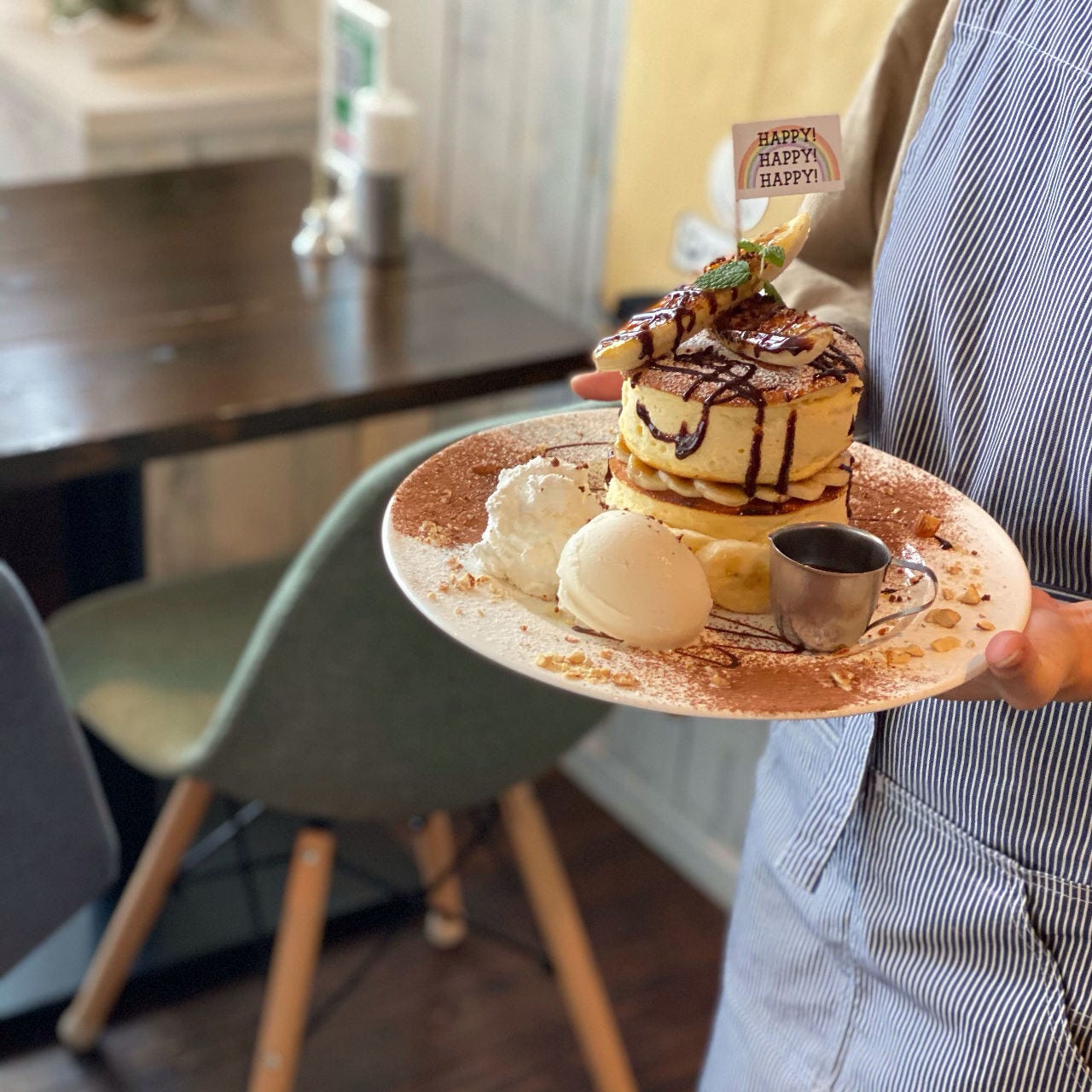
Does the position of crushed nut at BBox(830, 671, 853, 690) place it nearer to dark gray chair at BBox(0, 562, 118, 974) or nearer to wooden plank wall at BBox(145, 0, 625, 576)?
dark gray chair at BBox(0, 562, 118, 974)

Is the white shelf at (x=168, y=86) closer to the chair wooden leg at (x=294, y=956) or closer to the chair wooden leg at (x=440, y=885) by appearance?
the chair wooden leg at (x=440, y=885)

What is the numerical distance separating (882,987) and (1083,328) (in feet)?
1.56

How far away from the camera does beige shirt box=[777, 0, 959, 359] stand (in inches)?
38.9

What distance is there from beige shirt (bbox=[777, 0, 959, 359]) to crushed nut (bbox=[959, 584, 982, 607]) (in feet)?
0.80

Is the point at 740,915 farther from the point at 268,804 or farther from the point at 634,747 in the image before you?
the point at 634,747

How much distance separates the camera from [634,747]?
228cm

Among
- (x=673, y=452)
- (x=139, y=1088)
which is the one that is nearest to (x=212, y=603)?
(x=139, y=1088)

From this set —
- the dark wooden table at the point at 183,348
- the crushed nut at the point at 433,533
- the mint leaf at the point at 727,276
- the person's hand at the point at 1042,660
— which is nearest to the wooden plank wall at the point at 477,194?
the dark wooden table at the point at 183,348

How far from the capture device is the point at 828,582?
0.81 metres

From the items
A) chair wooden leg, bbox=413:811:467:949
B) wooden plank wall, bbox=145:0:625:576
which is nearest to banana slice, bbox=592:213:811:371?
chair wooden leg, bbox=413:811:467:949

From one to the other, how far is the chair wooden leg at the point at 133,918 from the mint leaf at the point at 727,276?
0.99 m

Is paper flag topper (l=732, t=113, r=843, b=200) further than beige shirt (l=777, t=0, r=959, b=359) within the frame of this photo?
No

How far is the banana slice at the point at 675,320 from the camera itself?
2.91ft

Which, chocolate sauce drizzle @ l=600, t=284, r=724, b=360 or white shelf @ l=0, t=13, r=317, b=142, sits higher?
chocolate sauce drizzle @ l=600, t=284, r=724, b=360
